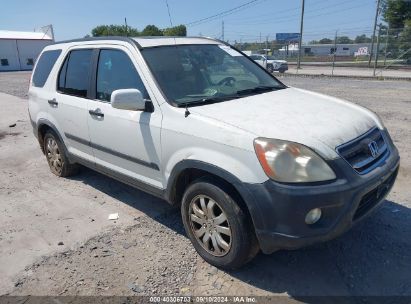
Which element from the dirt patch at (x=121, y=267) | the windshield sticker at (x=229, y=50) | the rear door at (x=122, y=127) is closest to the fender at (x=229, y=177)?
the rear door at (x=122, y=127)

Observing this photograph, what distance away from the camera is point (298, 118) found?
303 cm

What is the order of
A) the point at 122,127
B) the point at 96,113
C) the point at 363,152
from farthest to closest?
the point at 96,113 → the point at 122,127 → the point at 363,152

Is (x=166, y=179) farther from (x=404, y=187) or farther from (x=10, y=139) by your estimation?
(x=10, y=139)

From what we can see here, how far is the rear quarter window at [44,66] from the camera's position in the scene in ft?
16.9

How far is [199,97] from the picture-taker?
347 cm

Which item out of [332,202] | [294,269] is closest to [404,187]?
[294,269]

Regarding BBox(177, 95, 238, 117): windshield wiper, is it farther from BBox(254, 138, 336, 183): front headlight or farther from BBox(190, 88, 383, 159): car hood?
BBox(254, 138, 336, 183): front headlight

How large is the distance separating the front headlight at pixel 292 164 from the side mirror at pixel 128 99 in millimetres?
1298

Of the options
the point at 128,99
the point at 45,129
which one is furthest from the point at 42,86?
the point at 128,99

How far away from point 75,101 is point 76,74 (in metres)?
0.36

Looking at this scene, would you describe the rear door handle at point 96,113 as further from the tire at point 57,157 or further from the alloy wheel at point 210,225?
the alloy wheel at point 210,225

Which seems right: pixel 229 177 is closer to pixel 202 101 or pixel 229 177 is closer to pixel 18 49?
pixel 202 101

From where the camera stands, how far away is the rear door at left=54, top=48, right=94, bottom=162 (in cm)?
438

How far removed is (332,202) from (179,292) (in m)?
1.37
